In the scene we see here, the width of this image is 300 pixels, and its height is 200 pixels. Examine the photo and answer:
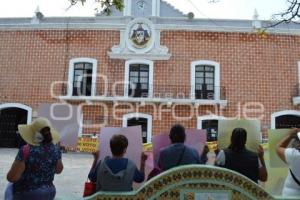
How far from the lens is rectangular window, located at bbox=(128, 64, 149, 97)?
61.5ft

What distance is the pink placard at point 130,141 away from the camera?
13.0ft

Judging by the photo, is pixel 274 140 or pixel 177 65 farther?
pixel 177 65

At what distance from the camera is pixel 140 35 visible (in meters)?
19.0

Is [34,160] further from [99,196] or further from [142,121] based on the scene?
[142,121]

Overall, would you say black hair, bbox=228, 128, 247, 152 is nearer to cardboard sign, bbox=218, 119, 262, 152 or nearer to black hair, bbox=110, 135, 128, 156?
cardboard sign, bbox=218, 119, 262, 152

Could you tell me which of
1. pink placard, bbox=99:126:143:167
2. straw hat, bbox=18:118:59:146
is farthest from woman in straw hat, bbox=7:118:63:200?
pink placard, bbox=99:126:143:167

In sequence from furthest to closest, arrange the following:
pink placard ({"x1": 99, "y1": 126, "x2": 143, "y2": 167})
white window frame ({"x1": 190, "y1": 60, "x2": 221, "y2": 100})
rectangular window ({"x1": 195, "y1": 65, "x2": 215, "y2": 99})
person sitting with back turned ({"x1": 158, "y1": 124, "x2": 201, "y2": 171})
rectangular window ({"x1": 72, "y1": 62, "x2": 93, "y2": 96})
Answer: rectangular window ({"x1": 195, "y1": 65, "x2": 215, "y2": 99})
rectangular window ({"x1": 72, "y1": 62, "x2": 93, "y2": 96})
white window frame ({"x1": 190, "y1": 60, "x2": 221, "y2": 100})
pink placard ({"x1": 99, "y1": 126, "x2": 143, "y2": 167})
person sitting with back turned ({"x1": 158, "y1": 124, "x2": 201, "y2": 171})

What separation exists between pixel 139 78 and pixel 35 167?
15853mm

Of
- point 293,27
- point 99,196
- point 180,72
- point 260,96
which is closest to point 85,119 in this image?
point 180,72

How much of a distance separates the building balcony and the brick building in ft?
0.16

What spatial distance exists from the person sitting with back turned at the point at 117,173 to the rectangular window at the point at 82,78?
1575 centimetres

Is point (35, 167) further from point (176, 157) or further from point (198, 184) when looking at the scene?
point (198, 184)

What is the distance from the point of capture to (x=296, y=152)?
9.95 feet

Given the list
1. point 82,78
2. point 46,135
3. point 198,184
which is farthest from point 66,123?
point 82,78
